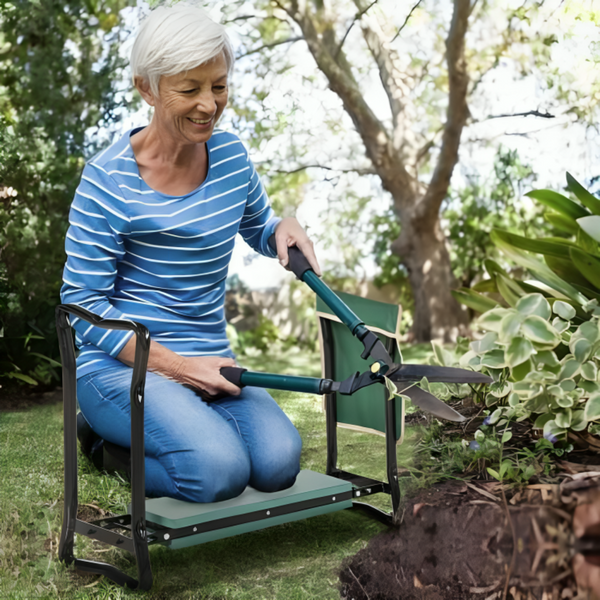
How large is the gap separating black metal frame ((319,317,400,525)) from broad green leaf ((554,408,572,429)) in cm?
39

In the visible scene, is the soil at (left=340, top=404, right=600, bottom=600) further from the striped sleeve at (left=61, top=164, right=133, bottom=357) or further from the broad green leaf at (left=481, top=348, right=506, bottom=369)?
the striped sleeve at (left=61, top=164, right=133, bottom=357)

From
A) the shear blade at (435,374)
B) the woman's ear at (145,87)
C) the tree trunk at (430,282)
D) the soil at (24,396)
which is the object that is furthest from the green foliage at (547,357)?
the tree trunk at (430,282)

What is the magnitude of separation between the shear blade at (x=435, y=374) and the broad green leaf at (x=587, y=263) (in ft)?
1.70

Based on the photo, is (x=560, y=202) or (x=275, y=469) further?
(x=560, y=202)

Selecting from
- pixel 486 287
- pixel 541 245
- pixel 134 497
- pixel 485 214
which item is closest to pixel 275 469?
pixel 134 497

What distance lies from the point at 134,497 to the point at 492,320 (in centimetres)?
83

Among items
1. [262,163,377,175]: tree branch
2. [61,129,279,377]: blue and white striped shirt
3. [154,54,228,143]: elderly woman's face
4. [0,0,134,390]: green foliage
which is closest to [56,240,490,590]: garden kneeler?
[61,129,279,377]: blue and white striped shirt

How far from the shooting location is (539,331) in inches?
54.9

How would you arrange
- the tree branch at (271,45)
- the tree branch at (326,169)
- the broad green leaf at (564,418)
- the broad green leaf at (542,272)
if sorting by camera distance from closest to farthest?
the broad green leaf at (564,418), the broad green leaf at (542,272), the tree branch at (271,45), the tree branch at (326,169)

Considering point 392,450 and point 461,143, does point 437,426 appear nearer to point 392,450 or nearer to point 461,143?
point 392,450

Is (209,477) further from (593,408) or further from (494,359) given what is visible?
(593,408)

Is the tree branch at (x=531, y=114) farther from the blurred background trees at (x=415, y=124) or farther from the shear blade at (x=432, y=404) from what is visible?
the shear blade at (x=432, y=404)

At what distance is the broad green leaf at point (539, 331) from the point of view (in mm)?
1386

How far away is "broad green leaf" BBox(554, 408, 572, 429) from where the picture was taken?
4.90 ft
